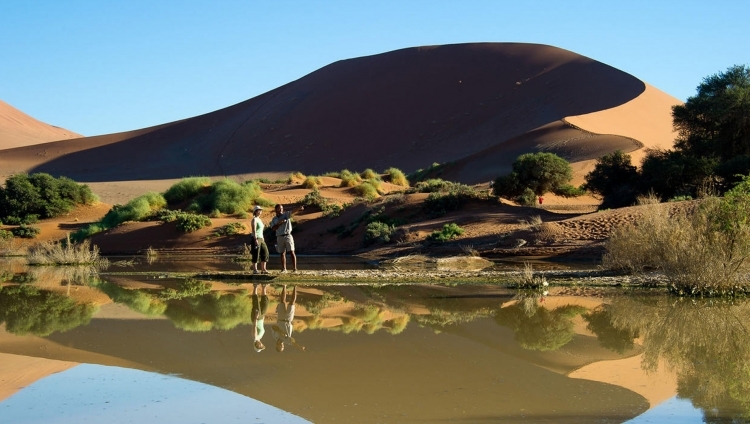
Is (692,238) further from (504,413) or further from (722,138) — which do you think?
(722,138)

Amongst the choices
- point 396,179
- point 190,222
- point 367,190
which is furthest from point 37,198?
point 396,179

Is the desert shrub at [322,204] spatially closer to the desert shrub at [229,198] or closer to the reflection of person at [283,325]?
the desert shrub at [229,198]

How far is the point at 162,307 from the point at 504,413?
8849mm

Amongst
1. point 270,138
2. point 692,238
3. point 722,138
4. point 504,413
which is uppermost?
point 270,138

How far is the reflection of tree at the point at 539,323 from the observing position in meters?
10.6

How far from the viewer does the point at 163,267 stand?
24719 mm

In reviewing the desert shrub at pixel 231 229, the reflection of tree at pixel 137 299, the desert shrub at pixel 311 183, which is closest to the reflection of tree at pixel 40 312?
the reflection of tree at pixel 137 299

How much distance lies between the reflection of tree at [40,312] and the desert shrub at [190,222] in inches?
673

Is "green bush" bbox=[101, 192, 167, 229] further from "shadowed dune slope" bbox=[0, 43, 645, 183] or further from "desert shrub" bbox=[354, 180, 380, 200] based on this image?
"shadowed dune slope" bbox=[0, 43, 645, 183]

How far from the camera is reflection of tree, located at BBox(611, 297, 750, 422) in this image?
770 cm

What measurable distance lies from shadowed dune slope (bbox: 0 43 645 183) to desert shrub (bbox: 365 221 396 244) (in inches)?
1047

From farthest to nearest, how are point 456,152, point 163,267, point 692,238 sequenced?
1. point 456,152
2. point 163,267
3. point 692,238

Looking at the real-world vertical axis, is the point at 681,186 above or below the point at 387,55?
below

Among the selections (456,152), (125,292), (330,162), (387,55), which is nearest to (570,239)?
(125,292)
